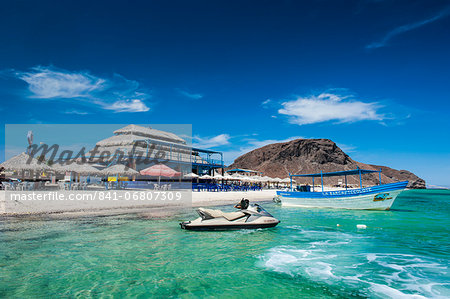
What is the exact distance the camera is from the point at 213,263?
701 cm

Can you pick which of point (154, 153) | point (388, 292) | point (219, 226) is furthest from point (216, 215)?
point (154, 153)

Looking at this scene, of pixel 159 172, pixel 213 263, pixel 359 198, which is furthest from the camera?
pixel 159 172

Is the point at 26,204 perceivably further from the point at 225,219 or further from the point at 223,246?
the point at 223,246

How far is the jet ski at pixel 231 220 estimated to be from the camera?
11.0 metres

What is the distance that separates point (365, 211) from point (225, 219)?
15.1 meters

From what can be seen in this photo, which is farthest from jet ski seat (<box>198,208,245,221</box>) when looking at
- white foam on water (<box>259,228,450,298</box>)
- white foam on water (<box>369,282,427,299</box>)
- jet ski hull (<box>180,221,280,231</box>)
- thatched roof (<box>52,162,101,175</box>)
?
thatched roof (<box>52,162,101,175</box>)

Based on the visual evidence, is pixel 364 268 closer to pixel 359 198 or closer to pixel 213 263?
pixel 213 263

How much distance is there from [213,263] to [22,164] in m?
22.4

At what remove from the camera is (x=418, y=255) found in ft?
27.0

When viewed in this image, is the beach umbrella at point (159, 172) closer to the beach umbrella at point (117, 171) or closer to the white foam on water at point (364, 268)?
the beach umbrella at point (117, 171)

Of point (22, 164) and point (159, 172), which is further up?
point (22, 164)

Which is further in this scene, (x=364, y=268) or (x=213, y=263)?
(x=213, y=263)

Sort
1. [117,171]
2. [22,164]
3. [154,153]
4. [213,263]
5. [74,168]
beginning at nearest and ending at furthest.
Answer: [213,263] → [22,164] → [74,168] → [117,171] → [154,153]

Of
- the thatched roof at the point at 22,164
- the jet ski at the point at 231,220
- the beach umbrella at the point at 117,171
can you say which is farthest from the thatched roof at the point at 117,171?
the jet ski at the point at 231,220
